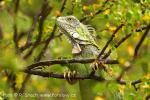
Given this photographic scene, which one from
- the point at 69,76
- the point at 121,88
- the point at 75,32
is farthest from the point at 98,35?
the point at 69,76

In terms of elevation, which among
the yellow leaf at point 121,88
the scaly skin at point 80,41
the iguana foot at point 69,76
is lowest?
the yellow leaf at point 121,88

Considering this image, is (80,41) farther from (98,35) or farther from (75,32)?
(98,35)

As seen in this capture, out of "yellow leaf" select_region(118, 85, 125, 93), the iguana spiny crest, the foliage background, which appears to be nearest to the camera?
the foliage background

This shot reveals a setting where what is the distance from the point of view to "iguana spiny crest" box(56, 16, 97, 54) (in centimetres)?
535

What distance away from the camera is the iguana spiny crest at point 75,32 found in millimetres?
5348

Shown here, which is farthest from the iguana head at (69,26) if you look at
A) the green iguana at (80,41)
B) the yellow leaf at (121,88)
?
the yellow leaf at (121,88)

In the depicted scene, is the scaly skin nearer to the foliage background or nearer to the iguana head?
the iguana head

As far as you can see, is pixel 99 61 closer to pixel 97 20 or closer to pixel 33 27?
pixel 97 20

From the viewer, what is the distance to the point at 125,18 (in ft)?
17.2

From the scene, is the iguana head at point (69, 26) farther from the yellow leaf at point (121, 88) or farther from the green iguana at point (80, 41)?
the yellow leaf at point (121, 88)

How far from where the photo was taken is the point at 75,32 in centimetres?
541

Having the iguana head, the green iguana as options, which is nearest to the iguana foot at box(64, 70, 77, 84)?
the green iguana

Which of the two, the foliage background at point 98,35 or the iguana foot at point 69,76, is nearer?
the foliage background at point 98,35

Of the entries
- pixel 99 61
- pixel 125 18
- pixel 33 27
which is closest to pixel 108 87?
pixel 99 61
